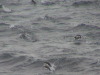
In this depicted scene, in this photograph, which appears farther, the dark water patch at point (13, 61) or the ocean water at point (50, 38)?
the dark water patch at point (13, 61)

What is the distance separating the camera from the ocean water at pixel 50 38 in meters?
12.8

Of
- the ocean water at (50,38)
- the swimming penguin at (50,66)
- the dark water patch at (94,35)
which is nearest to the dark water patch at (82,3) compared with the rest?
the ocean water at (50,38)

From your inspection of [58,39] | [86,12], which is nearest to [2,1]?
[86,12]

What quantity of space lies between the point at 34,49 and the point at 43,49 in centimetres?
36

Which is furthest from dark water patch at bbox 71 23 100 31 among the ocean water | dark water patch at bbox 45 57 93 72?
dark water patch at bbox 45 57 93 72

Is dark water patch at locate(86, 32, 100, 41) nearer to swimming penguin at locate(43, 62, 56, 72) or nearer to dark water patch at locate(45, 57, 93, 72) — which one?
dark water patch at locate(45, 57, 93, 72)

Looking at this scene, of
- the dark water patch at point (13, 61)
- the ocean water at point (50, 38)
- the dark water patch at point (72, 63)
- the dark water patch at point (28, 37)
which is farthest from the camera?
the dark water patch at point (28, 37)

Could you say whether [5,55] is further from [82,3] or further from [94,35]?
[82,3]

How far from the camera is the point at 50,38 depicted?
637 inches

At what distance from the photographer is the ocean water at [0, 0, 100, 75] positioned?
42.1 feet

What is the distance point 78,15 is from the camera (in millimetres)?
20750

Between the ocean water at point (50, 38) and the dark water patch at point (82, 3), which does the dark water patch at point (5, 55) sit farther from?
the dark water patch at point (82, 3)

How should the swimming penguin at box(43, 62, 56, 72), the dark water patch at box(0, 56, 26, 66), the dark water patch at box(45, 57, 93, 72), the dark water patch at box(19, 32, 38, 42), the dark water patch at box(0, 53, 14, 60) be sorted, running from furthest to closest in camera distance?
the dark water patch at box(19, 32, 38, 42) < the dark water patch at box(0, 53, 14, 60) < the dark water patch at box(0, 56, 26, 66) < the dark water patch at box(45, 57, 93, 72) < the swimming penguin at box(43, 62, 56, 72)

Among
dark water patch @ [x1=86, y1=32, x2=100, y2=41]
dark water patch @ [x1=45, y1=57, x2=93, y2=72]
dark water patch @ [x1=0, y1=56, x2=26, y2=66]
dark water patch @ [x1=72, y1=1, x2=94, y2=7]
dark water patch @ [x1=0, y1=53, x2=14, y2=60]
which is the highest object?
dark water patch @ [x1=72, y1=1, x2=94, y2=7]
